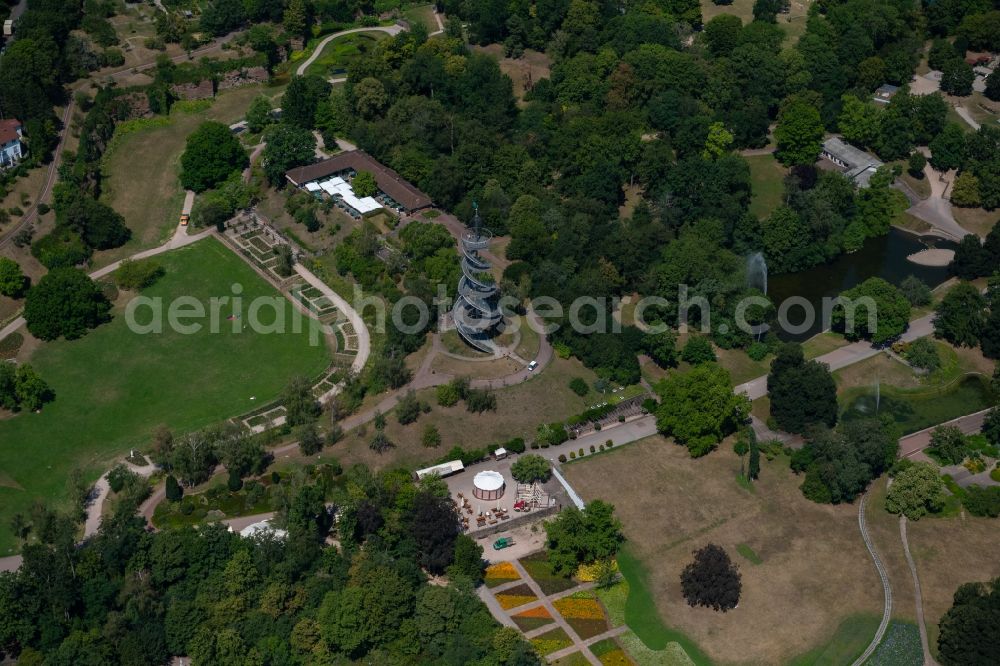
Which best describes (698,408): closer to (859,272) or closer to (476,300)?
(476,300)

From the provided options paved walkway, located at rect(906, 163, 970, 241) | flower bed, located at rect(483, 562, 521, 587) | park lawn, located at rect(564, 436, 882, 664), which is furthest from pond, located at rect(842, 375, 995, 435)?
flower bed, located at rect(483, 562, 521, 587)

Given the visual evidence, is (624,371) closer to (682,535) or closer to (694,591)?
(682,535)

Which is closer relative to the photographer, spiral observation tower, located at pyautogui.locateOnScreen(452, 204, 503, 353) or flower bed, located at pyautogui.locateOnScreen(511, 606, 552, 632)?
flower bed, located at pyautogui.locateOnScreen(511, 606, 552, 632)

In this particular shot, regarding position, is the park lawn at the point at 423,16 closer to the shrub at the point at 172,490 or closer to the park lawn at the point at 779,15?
the park lawn at the point at 779,15

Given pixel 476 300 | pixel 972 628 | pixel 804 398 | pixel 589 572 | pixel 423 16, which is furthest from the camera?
pixel 423 16

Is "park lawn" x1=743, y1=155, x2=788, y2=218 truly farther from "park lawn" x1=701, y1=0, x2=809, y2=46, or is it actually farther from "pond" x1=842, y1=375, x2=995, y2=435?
"pond" x1=842, y1=375, x2=995, y2=435

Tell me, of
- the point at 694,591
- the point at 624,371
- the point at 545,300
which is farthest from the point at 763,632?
the point at 545,300

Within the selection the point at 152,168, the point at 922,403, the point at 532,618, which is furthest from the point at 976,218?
the point at 152,168
